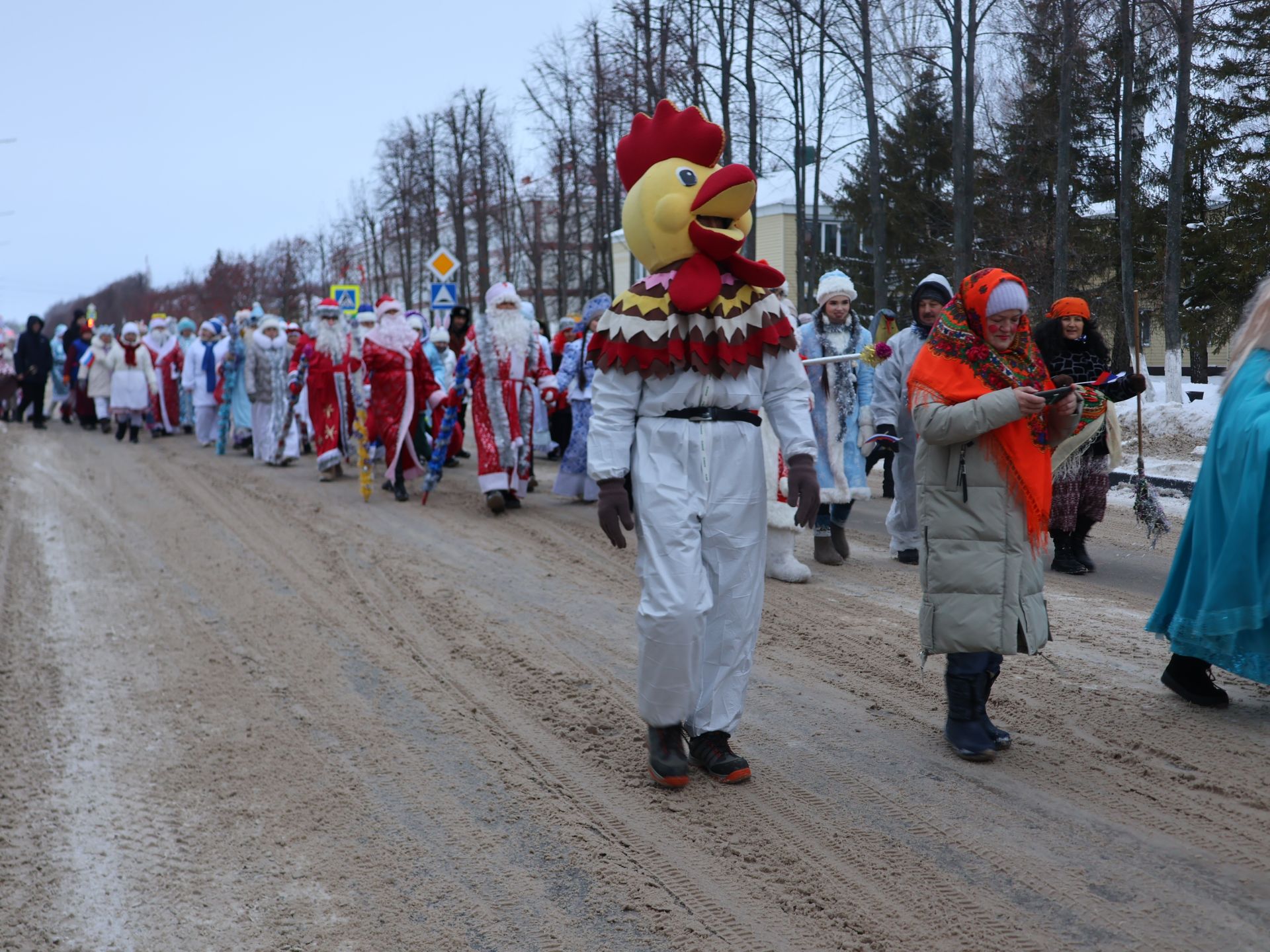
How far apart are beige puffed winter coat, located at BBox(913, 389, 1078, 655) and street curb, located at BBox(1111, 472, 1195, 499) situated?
25.2 ft

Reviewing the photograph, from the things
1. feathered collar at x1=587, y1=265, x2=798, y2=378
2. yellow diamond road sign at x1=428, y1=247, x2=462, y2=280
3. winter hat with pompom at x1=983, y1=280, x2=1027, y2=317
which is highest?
yellow diamond road sign at x1=428, y1=247, x2=462, y2=280

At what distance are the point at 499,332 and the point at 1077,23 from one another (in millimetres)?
10365

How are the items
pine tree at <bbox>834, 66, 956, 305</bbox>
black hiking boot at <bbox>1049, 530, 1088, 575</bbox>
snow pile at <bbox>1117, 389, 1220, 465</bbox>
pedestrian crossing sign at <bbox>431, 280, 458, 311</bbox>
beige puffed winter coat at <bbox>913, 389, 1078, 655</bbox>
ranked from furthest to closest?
pine tree at <bbox>834, 66, 956, 305</bbox>, pedestrian crossing sign at <bbox>431, 280, 458, 311</bbox>, snow pile at <bbox>1117, 389, 1220, 465</bbox>, black hiking boot at <bbox>1049, 530, 1088, 575</bbox>, beige puffed winter coat at <bbox>913, 389, 1078, 655</bbox>

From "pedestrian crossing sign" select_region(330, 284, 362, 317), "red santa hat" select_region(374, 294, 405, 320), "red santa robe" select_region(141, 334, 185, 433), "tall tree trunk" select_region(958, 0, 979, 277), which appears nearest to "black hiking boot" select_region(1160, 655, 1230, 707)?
"red santa hat" select_region(374, 294, 405, 320)

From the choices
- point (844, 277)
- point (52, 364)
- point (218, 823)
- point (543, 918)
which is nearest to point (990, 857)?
point (543, 918)

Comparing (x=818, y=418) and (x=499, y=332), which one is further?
(x=499, y=332)

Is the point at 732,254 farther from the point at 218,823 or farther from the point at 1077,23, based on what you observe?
the point at 1077,23

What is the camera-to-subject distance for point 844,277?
A: 29.5ft

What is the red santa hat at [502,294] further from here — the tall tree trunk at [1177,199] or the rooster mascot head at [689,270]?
the tall tree trunk at [1177,199]

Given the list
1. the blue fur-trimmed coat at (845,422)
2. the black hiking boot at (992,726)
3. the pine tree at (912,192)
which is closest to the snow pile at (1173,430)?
the blue fur-trimmed coat at (845,422)

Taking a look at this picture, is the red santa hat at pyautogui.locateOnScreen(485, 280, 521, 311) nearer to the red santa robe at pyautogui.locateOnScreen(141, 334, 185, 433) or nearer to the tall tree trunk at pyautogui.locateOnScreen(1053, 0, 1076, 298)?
the tall tree trunk at pyautogui.locateOnScreen(1053, 0, 1076, 298)

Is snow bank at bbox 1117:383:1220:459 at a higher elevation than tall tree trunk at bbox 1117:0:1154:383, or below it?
below

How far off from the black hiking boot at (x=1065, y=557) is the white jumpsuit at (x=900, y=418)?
3.15ft

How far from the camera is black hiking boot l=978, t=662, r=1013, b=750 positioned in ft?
15.6
